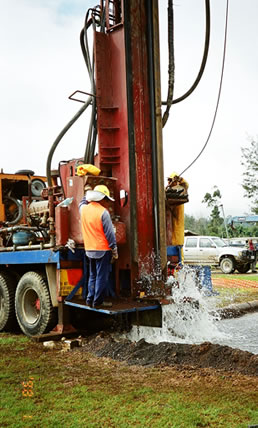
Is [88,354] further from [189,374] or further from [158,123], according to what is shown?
[158,123]

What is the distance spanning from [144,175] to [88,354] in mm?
2554

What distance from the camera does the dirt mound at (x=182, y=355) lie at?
4.88 metres

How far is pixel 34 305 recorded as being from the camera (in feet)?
24.1

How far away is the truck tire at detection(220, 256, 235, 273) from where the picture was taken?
2069cm

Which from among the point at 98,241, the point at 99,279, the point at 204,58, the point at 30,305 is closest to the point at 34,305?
the point at 30,305

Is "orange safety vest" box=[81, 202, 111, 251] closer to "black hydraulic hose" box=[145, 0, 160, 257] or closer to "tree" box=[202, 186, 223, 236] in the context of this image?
"black hydraulic hose" box=[145, 0, 160, 257]

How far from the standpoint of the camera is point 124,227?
21.0ft

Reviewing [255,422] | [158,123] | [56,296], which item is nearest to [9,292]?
→ [56,296]

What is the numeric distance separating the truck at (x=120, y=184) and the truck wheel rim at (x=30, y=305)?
0.34 feet

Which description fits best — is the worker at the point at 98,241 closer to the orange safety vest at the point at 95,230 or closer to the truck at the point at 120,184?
the orange safety vest at the point at 95,230

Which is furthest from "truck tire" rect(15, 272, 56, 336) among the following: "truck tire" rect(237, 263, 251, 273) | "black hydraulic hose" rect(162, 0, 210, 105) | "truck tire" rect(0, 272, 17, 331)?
"truck tire" rect(237, 263, 251, 273)

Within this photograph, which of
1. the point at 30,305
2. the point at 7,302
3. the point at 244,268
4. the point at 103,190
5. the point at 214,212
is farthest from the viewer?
the point at 214,212

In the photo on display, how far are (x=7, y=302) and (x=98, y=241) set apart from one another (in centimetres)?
263

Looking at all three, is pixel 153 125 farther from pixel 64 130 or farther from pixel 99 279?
pixel 99 279
